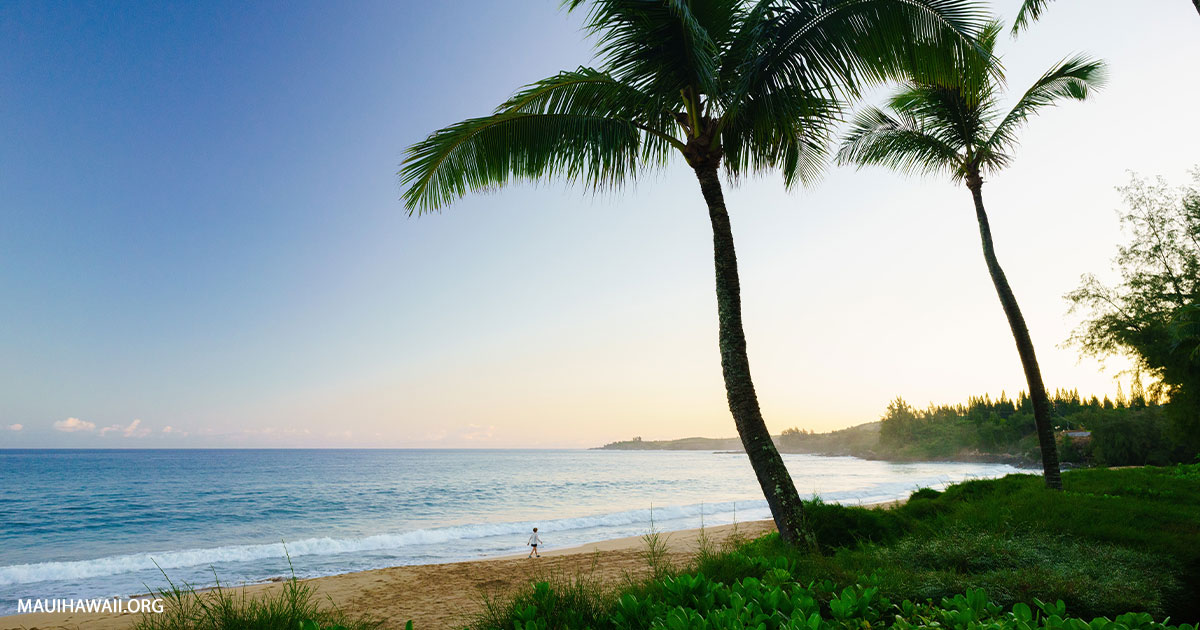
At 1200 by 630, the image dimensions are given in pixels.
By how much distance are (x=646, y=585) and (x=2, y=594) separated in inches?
539

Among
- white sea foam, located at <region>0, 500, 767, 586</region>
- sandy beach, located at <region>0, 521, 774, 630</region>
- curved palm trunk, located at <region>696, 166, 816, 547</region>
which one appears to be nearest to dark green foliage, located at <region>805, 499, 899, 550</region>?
curved palm trunk, located at <region>696, 166, 816, 547</region>

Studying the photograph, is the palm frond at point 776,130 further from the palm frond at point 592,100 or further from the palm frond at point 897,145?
the palm frond at point 897,145

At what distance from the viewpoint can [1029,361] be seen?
9.43 metres

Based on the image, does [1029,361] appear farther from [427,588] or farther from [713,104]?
[427,588]

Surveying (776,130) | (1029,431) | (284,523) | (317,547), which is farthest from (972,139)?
(1029,431)

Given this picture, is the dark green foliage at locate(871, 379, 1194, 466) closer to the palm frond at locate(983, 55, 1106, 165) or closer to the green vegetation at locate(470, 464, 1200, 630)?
the palm frond at locate(983, 55, 1106, 165)

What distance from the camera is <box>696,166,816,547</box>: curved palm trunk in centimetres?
562

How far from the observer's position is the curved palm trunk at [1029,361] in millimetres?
9023

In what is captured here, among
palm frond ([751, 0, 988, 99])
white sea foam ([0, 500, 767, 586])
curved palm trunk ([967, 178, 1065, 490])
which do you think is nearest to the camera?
palm frond ([751, 0, 988, 99])

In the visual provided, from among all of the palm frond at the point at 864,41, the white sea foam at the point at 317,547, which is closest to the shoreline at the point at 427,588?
the white sea foam at the point at 317,547

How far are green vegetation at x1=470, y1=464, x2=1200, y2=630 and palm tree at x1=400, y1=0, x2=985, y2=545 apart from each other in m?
1.36

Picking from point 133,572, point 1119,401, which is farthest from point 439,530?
point 1119,401

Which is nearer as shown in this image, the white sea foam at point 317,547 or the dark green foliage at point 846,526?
the dark green foliage at point 846,526

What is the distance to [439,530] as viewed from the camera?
1767 cm
